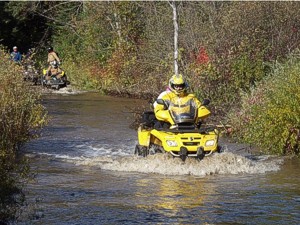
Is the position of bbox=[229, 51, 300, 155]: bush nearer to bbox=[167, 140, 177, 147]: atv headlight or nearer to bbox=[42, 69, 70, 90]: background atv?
bbox=[167, 140, 177, 147]: atv headlight

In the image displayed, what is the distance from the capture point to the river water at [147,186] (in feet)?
39.8

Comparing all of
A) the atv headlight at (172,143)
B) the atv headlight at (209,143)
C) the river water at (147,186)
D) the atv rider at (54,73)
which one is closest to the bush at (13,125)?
the river water at (147,186)

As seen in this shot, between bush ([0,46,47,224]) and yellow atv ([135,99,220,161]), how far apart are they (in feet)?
7.50

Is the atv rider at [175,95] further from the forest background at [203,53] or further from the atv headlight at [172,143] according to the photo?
the forest background at [203,53]

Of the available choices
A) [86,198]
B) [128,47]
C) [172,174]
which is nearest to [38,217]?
[86,198]

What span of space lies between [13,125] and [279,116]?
18.5 feet

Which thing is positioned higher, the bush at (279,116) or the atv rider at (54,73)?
the bush at (279,116)

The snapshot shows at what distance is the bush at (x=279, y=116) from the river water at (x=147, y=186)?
1.42 feet

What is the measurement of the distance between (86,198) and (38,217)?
70.5 inches

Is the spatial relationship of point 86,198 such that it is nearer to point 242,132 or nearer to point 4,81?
point 4,81

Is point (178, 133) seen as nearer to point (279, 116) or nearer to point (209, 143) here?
point (209, 143)

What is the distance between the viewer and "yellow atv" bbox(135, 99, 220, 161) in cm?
1636

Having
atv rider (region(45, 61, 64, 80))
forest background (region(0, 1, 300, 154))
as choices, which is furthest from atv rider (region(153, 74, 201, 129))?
atv rider (region(45, 61, 64, 80))

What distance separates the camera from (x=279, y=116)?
60.2 ft
